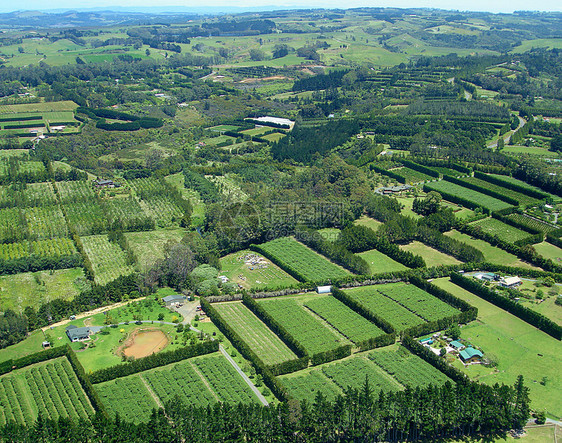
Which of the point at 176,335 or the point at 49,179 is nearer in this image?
the point at 176,335

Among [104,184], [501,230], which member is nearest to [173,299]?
[104,184]

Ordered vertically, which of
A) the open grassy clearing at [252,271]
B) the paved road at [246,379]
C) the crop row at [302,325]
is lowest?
the open grassy clearing at [252,271]

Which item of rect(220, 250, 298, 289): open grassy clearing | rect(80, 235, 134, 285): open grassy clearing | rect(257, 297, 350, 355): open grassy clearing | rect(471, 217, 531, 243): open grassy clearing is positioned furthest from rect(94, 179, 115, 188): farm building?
rect(471, 217, 531, 243): open grassy clearing

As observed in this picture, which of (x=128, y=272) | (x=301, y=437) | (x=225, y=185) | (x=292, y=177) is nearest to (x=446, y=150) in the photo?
(x=292, y=177)

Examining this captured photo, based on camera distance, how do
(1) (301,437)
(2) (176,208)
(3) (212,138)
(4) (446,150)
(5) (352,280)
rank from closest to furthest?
1. (1) (301,437)
2. (5) (352,280)
3. (2) (176,208)
4. (4) (446,150)
5. (3) (212,138)

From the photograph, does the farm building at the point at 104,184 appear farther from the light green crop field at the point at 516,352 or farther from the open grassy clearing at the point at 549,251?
the open grassy clearing at the point at 549,251

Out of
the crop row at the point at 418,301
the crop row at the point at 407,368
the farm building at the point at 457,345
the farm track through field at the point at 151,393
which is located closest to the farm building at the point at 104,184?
the farm track through field at the point at 151,393

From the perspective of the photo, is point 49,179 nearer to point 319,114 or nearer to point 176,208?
point 176,208
